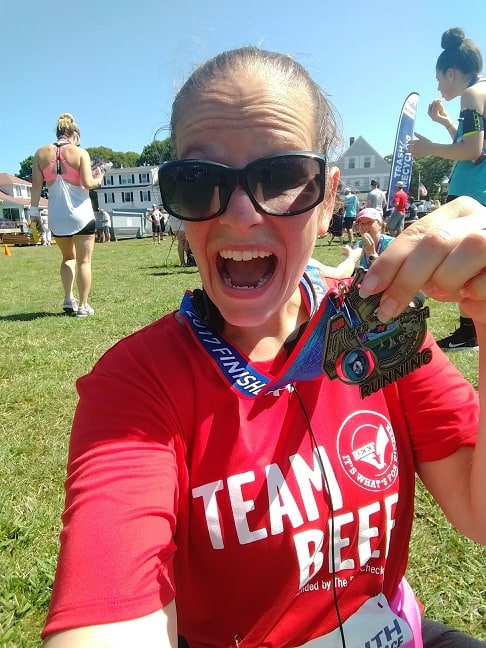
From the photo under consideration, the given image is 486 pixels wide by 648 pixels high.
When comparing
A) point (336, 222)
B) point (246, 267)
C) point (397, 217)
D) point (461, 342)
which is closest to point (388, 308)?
point (246, 267)

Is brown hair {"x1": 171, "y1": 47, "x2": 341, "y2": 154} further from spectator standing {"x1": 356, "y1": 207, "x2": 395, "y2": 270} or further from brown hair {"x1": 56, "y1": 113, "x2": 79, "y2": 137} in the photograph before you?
brown hair {"x1": 56, "y1": 113, "x2": 79, "y2": 137}

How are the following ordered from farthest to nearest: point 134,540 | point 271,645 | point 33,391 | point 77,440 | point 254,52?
point 33,391 → point 254,52 → point 271,645 → point 77,440 → point 134,540

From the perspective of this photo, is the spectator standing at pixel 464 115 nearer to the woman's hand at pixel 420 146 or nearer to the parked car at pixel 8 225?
the woman's hand at pixel 420 146

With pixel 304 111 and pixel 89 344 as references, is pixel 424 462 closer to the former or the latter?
pixel 304 111

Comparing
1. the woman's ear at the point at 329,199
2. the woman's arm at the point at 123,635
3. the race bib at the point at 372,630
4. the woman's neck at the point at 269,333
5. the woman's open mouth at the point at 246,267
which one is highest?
the woman's ear at the point at 329,199

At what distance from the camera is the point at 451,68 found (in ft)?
14.2

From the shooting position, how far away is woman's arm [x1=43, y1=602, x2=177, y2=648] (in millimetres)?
878

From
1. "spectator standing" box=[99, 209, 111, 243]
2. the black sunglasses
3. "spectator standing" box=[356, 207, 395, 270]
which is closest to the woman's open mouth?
the black sunglasses

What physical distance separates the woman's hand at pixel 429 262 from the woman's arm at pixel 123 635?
2.57 feet

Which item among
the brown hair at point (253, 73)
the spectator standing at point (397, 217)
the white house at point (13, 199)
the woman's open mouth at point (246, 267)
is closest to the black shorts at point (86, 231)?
the brown hair at point (253, 73)

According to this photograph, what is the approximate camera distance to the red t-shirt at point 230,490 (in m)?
1.03

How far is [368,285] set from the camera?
103 cm

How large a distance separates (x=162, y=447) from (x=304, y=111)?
1.05m

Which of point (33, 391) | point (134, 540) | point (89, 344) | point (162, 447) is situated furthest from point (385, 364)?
point (89, 344)
